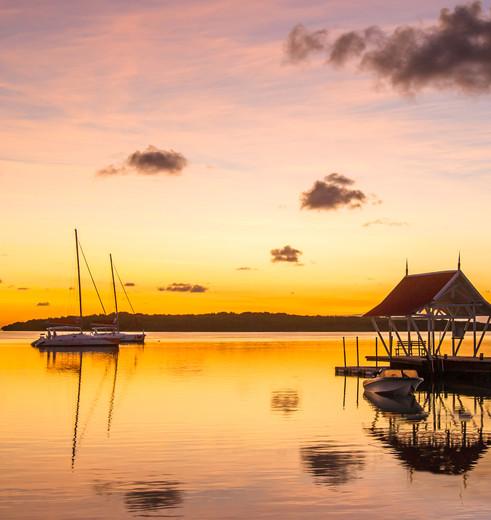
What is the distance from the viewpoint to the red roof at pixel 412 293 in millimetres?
59094

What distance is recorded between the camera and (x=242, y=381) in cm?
6241

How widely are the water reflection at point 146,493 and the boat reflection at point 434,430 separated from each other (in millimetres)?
7982

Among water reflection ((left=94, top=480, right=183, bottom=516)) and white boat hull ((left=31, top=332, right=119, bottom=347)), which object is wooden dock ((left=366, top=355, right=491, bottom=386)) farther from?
white boat hull ((left=31, top=332, right=119, bottom=347))

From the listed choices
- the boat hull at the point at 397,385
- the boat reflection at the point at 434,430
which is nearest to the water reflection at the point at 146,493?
the boat reflection at the point at 434,430

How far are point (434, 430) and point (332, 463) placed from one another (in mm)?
9956

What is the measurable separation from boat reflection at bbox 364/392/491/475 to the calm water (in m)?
0.07

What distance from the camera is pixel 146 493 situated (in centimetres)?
2042

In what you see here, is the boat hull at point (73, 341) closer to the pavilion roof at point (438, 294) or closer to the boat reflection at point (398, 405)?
the pavilion roof at point (438, 294)

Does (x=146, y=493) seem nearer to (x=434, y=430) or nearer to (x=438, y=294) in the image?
(x=434, y=430)

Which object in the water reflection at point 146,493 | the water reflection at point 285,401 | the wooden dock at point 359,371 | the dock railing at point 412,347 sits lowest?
the water reflection at point 146,493

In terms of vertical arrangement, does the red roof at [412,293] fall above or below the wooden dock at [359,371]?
above

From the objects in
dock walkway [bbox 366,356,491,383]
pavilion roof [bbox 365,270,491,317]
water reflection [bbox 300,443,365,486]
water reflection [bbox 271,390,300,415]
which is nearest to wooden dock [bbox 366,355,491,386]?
dock walkway [bbox 366,356,491,383]

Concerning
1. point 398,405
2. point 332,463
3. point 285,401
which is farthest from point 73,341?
point 332,463

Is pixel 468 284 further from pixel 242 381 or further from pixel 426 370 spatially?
pixel 242 381
